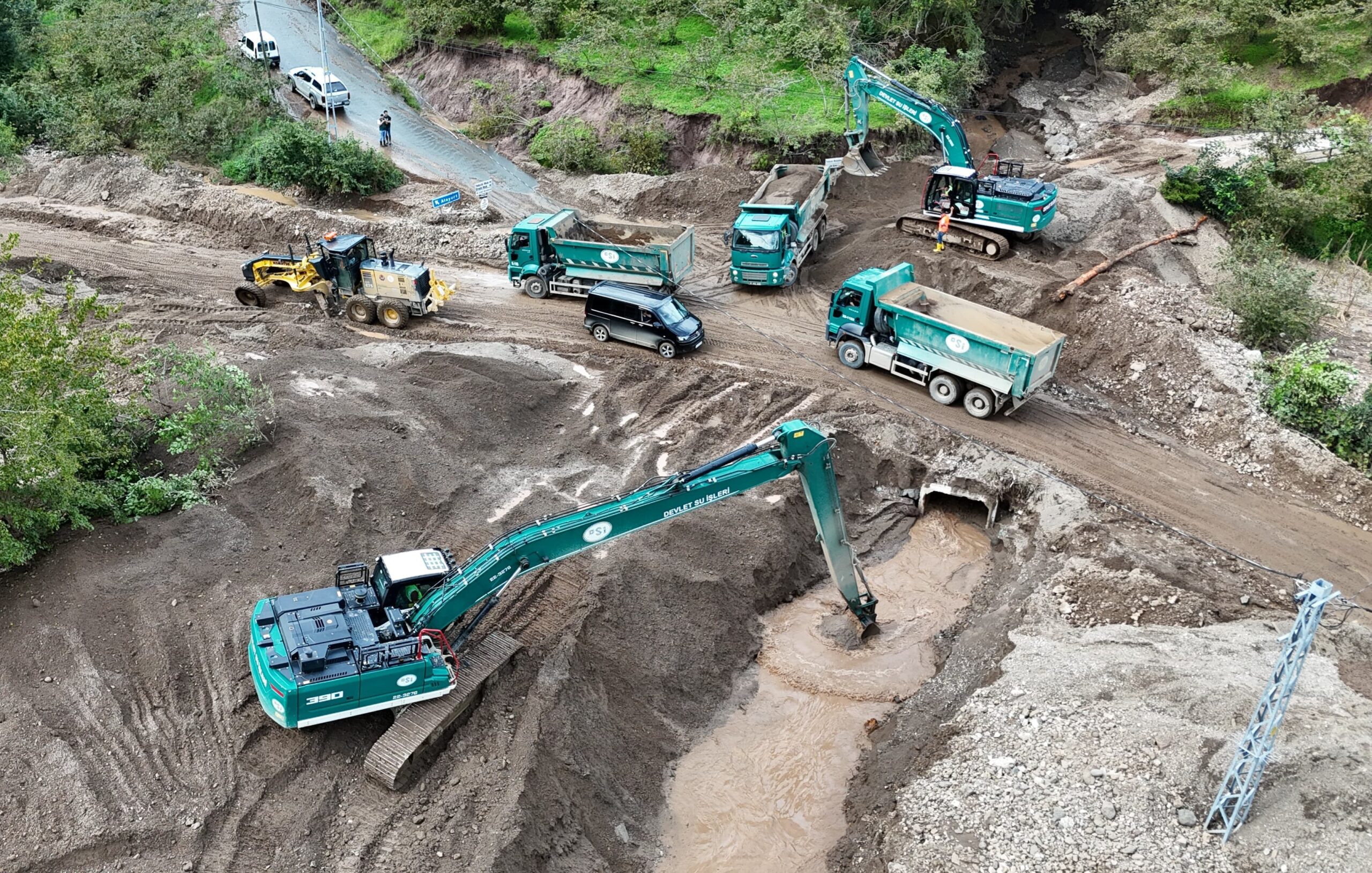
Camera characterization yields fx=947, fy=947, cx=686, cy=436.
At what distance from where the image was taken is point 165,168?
36625 mm

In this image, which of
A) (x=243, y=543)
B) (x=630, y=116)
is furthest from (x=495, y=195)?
(x=243, y=543)

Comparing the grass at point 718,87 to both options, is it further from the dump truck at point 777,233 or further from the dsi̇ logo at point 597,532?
the dsi̇ logo at point 597,532

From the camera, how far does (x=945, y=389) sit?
922 inches

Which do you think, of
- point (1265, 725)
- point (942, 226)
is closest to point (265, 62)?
point (942, 226)

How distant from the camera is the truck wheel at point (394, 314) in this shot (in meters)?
27.1

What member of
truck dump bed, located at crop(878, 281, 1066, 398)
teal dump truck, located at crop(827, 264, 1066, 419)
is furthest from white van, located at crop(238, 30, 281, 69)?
truck dump bed, located at crop(878, 281, 1066, 398)

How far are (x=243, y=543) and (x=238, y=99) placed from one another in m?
30.3

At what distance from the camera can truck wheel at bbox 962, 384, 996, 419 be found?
2267 cm

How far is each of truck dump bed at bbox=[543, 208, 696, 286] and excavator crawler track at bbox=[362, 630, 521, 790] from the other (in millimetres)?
15266

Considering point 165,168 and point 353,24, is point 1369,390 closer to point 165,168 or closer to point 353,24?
point 165,168

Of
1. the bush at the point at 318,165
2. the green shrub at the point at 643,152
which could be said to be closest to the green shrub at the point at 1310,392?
the green shrub at the point at 643,152

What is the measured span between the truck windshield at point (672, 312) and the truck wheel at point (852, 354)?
4320mm

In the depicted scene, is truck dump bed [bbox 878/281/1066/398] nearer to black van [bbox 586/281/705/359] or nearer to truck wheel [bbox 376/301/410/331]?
black van [bbox 586/281/705/359]

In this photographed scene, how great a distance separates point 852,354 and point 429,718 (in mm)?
15318
